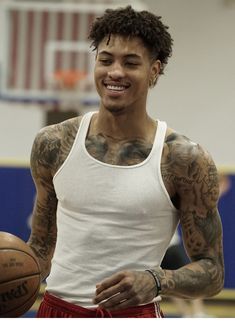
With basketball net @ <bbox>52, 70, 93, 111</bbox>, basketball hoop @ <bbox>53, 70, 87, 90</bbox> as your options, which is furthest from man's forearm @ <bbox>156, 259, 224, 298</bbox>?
basketball hoop @ <bbox>53, 70, 87, 90</bbox>

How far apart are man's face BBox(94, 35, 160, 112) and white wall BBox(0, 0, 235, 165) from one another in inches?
319

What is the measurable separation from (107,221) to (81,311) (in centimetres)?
31

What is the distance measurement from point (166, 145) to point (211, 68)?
324 inches

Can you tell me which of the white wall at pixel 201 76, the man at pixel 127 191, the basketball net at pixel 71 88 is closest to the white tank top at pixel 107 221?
the man at pixel 127 191

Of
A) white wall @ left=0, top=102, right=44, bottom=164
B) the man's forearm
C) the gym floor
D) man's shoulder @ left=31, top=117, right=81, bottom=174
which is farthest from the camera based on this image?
white wall @ left=0, top=102, right=44, bottom=164

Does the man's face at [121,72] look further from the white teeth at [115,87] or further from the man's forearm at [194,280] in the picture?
the man's forearm at [194,280]

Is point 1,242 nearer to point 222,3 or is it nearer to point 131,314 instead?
point 131,314

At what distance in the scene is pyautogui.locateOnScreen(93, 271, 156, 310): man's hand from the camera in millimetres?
2508

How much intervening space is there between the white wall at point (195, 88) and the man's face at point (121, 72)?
26.6 feet

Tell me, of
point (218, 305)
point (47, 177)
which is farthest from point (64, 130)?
point (218, 305)

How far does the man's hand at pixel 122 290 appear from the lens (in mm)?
2508

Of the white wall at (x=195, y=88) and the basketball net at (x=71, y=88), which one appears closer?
the basketball net at (x=71, y=88)

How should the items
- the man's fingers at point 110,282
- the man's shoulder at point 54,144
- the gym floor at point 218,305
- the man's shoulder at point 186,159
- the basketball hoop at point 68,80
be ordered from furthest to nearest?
the basketball hoop at point 68,80, the gym floor at point 218,305, the man's shoulder at point 54,144, the man's shoulder at point 186,159, the man's fingers at point 110,282

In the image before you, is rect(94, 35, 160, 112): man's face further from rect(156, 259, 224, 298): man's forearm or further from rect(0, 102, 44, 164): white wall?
rect(0, 102, 44, 164): white wall
